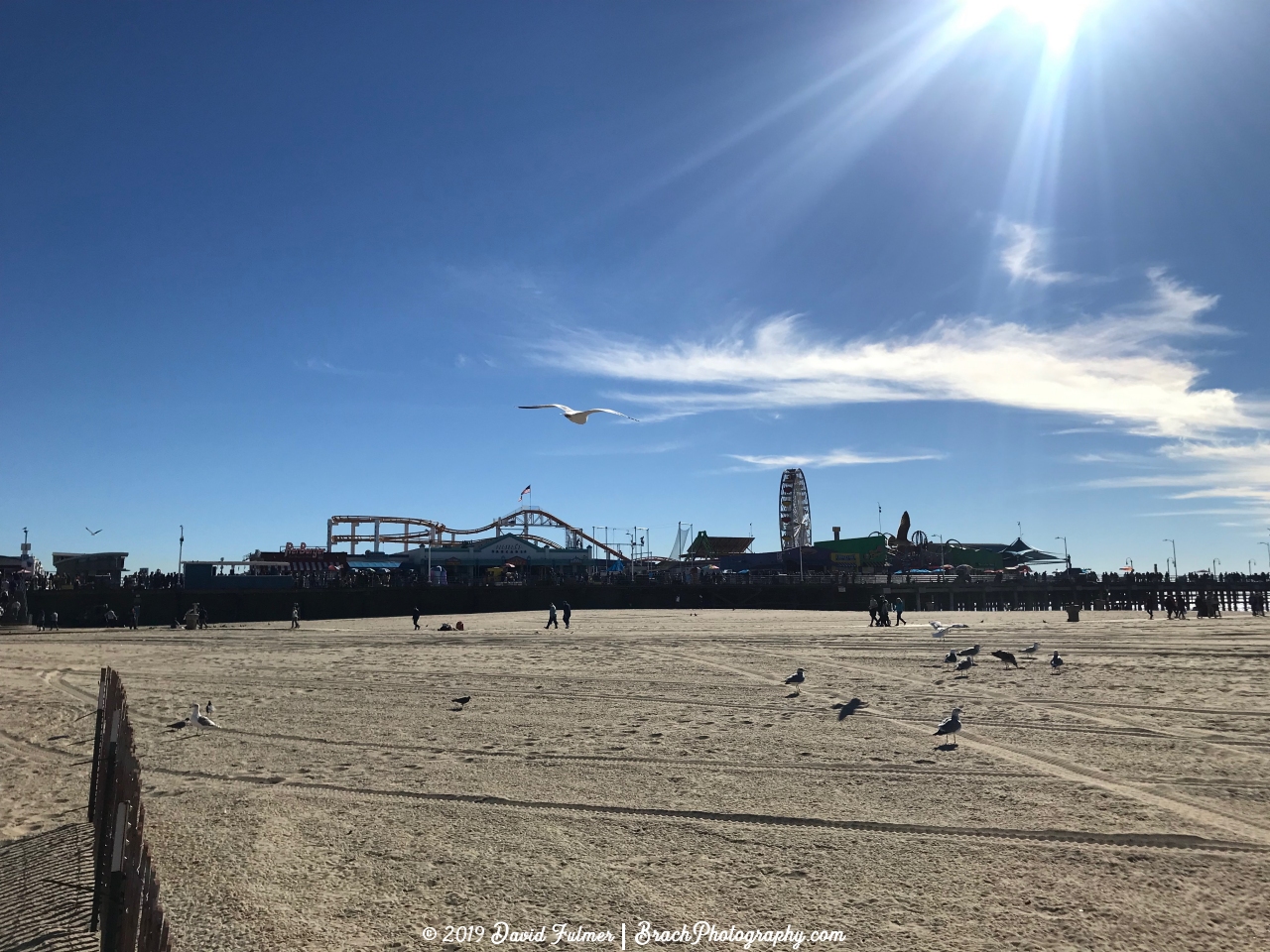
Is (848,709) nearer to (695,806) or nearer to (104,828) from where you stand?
(695,806)

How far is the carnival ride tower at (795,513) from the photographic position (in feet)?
338

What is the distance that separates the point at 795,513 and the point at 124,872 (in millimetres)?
103014

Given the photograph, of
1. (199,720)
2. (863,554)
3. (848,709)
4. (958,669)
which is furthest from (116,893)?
(863,554)

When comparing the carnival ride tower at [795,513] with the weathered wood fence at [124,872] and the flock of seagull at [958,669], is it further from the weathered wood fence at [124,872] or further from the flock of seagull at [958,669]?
the weathered wood fence at [124,872]

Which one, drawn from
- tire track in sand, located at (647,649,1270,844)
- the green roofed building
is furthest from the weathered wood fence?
the green roofed building

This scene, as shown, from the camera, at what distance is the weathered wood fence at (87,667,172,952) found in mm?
3436

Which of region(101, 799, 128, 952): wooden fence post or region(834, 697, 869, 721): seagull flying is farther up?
region(101, 799, 128, 952): wooden fence post

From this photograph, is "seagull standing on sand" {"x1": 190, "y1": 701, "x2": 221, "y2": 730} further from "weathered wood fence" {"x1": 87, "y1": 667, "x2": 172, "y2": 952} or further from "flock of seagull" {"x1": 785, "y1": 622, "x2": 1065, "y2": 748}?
"flock of seagull" {"x1": 785, "y1": 622, "x2": 1065, "y2": 748}

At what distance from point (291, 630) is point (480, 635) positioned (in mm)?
10173

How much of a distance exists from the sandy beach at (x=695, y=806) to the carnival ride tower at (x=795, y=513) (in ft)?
285

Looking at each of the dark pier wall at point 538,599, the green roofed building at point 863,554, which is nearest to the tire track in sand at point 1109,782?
the dark pier wall at point 538,599

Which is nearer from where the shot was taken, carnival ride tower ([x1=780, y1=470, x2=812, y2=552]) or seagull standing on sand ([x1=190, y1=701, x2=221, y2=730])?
seagull standing on sand ([x1=190, y1=701, x2=221, y2=730])

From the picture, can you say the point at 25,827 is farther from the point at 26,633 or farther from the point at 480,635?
the point at 26,633

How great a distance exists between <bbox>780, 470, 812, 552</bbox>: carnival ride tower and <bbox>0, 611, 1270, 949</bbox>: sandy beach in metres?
86.8
